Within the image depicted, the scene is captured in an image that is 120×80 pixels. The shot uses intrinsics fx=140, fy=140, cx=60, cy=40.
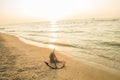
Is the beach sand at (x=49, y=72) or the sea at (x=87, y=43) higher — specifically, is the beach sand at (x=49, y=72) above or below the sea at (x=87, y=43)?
below

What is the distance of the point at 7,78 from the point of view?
18.0ft

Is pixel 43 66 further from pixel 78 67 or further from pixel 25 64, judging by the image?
pixel 78 67

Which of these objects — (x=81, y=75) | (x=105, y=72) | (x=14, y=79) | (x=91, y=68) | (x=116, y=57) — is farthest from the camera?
(x=116, y=57)

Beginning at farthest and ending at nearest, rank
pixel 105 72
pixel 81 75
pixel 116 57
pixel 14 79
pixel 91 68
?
Result: 1. pixel 116 57
2. pixel 91 68
3. pixel 105 72
4. pixel 81 75
5. pixel 14 79

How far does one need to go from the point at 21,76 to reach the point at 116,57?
6.10 m

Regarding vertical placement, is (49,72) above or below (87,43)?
below

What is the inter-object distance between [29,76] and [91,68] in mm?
3135

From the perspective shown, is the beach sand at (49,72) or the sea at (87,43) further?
the sea at (87,43)

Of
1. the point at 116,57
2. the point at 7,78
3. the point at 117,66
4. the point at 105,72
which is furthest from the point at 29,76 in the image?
the point at 116,57

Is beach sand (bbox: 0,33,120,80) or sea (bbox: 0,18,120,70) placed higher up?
sea (bbox: 0,18,120,70)

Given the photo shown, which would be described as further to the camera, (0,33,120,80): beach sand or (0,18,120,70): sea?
(0,18,120,70): sea

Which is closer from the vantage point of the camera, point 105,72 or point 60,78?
point 60,78

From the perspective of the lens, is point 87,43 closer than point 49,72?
No

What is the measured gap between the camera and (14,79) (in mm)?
5410
